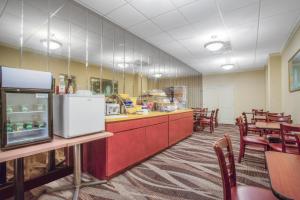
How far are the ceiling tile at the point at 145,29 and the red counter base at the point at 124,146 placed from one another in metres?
2.10

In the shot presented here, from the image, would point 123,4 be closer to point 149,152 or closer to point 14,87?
point 14,87

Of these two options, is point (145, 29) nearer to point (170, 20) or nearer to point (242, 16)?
point (170, 20)

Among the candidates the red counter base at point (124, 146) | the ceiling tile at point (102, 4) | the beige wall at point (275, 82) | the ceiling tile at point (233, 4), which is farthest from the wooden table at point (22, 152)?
the beige wall at point (275, 82)

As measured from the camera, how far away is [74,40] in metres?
3.99

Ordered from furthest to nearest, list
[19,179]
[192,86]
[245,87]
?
[192,86] → [245,87] → [19,179]

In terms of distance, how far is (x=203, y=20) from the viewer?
10.9ft

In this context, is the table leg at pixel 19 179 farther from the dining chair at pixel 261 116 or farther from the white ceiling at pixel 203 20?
the dining chair at pixel 261 116

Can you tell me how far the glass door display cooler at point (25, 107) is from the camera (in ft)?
4.61

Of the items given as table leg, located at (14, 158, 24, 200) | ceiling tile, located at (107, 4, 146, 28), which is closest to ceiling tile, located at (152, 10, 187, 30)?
ceiling tile, located at (107, 4, 146, 28)

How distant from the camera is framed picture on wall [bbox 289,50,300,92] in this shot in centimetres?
369

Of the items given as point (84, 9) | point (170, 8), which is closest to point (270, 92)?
point (170, 8)

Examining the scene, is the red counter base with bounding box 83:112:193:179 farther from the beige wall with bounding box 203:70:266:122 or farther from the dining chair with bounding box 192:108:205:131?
the beige wall with bounding box 203:70:266:122

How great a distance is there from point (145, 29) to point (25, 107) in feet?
9.90

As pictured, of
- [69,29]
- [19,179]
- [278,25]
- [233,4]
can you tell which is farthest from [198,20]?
[19,179]
